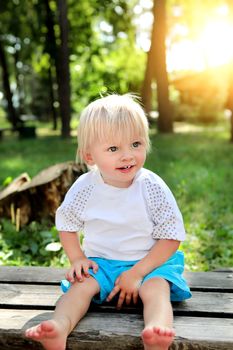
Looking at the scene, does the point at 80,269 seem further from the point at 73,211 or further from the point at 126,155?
the point at 126,155

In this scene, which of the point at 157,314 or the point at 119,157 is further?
the point at 119,157

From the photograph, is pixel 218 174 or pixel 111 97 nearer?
pixel 111 97

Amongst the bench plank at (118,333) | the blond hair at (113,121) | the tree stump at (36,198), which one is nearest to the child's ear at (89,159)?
the blond hair at (113,121)

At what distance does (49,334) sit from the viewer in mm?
2002

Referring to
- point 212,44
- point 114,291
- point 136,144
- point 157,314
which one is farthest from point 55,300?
point 212,44

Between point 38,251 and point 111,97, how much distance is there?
2218 mm

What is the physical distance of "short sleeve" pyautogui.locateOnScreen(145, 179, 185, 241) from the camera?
245 centimetres

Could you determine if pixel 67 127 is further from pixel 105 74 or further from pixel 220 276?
pixel 220 276

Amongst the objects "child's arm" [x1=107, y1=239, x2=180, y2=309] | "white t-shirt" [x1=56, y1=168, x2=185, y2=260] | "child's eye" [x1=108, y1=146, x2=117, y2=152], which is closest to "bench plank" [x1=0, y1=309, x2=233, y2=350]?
"child's arm" [x1=107, y1=239, x2=180, y2=309]

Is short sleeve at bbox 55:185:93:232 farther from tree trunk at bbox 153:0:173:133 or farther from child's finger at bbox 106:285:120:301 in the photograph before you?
tree trunk at bbox 153:0:173:133

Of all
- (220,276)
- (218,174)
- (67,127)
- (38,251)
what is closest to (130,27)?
(67,127)

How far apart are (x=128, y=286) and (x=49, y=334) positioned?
1.63 feet

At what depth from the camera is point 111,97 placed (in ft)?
8.07

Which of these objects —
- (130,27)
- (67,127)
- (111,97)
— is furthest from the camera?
(130,27)
